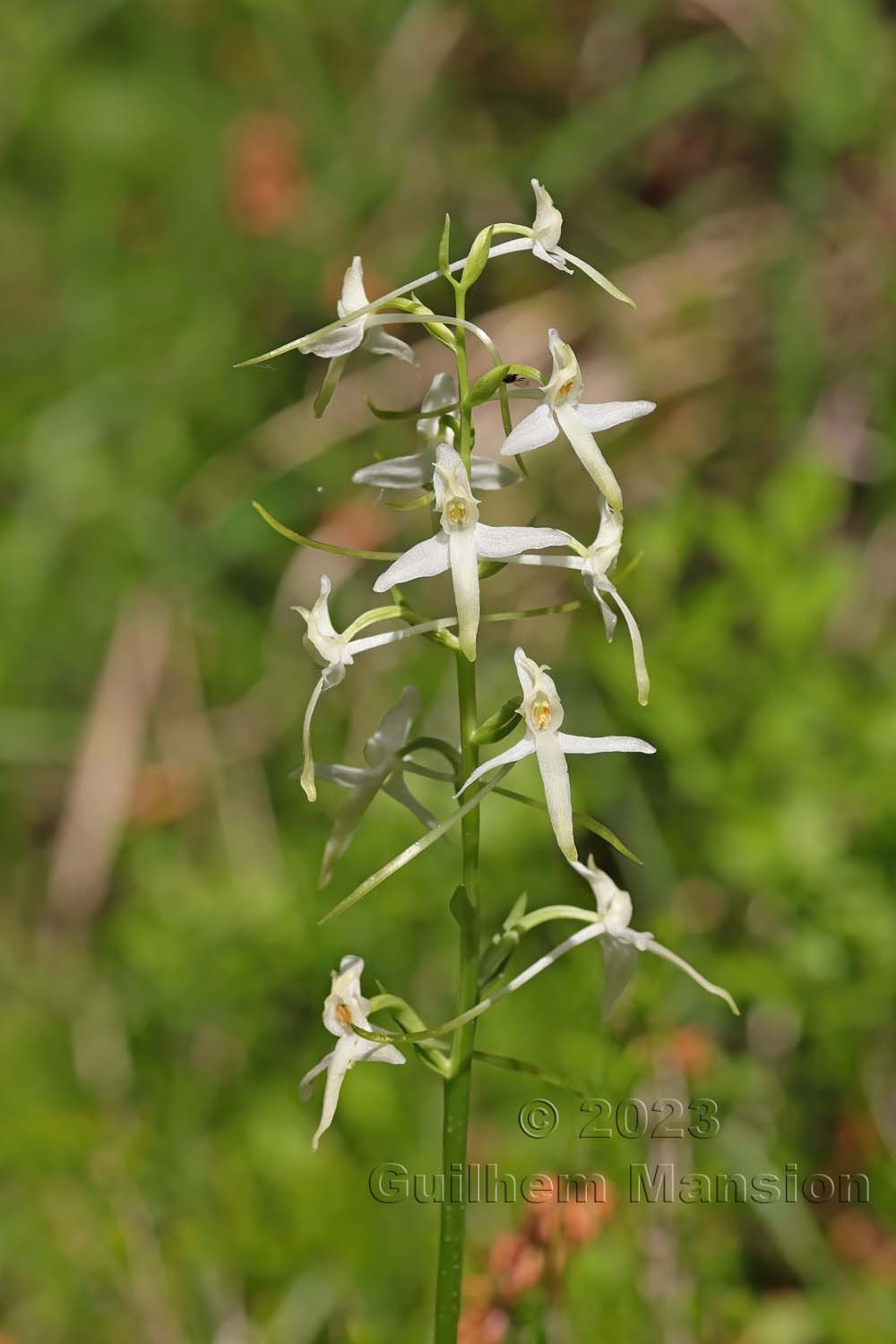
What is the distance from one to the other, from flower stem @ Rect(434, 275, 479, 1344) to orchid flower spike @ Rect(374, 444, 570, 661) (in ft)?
0.09

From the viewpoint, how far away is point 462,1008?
133cm

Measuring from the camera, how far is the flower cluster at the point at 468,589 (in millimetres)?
1276

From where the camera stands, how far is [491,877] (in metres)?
2.66

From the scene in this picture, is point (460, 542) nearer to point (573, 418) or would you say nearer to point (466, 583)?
point (466, 583)

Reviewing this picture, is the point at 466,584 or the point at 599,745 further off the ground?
the point at 466,584

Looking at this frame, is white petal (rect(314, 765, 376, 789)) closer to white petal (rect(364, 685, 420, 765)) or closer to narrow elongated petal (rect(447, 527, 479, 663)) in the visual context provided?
white petal (rect(364, 685, 420, 765))

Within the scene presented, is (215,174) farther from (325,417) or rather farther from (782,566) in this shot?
(782,566)

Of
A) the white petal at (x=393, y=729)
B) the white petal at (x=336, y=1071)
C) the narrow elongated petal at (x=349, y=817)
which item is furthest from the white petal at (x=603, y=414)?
the white petal at (x=336, y=1071)

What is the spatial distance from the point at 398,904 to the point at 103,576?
5.73ft

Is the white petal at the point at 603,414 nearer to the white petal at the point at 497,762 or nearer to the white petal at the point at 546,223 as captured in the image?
the white petal at the point at 546,223

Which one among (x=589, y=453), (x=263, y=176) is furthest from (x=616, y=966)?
(x=263, y=176)

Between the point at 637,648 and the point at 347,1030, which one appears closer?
the point at 637,648

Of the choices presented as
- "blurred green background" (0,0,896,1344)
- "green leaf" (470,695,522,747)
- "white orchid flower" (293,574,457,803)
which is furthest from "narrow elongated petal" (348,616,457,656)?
"blurred green background" (0,0,896,1344)

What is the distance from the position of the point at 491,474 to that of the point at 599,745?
35 centimetres
